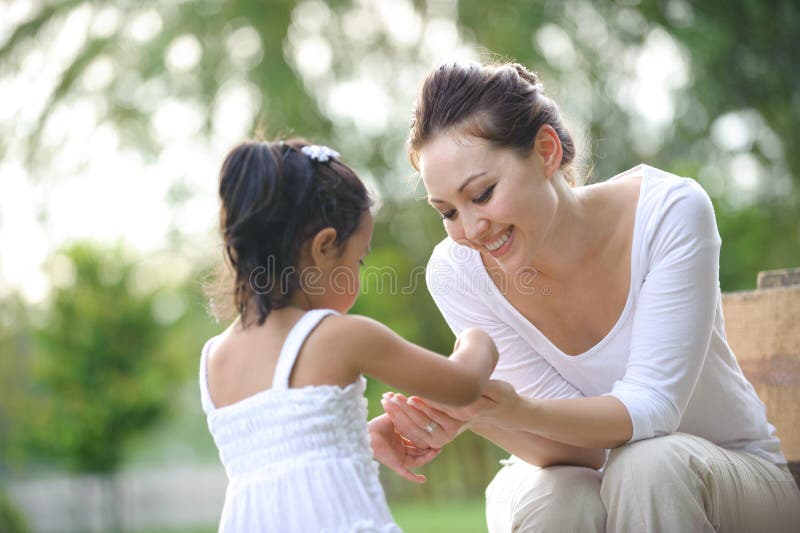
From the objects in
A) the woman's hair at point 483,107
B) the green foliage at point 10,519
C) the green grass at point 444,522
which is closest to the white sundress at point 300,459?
the woman's hair at point 483,107

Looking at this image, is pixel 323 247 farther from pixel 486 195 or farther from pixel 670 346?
pixel 670 346

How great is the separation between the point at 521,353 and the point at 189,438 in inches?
799

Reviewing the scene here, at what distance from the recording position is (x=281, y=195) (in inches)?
83.2

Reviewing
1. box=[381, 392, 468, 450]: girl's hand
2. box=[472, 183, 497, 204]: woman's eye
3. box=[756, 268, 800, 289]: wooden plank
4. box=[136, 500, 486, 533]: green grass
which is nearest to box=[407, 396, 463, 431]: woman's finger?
box=[381, 392, 468, 450]: girl's hand

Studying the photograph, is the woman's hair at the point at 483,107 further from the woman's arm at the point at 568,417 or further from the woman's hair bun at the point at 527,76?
the woman's arm at the point at 568,417

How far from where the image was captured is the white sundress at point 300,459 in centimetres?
197

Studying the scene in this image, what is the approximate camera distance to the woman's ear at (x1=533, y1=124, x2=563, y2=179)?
253cm

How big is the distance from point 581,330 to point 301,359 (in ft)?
3.14

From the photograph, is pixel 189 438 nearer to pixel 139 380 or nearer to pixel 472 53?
pixel 139 380

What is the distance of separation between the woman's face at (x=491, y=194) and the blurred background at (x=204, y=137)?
6.24 m

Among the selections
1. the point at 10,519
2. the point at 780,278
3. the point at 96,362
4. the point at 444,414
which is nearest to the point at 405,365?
the point at 444,414

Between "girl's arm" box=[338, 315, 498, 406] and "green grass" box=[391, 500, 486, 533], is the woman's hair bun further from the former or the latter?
"green grass" box=[391, 500, 486, 533]

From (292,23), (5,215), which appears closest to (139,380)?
(5,215)

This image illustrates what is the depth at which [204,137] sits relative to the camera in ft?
37.7
